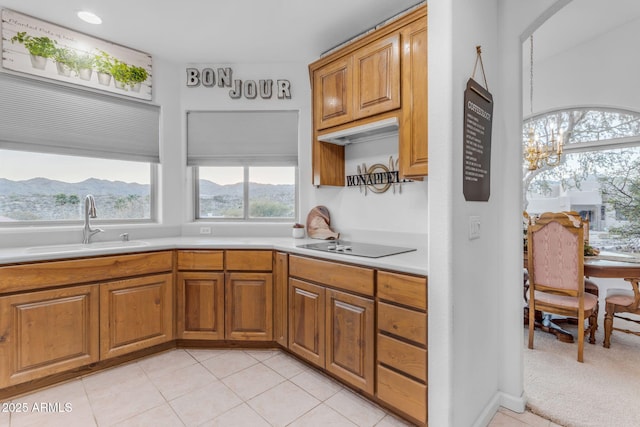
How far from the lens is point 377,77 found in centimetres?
226

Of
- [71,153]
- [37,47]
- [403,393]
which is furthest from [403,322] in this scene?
[37,47]

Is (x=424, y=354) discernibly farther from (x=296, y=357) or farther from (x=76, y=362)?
(x=76, y=362)

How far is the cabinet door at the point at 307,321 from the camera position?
2.21 metres

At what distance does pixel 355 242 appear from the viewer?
2.74 meters

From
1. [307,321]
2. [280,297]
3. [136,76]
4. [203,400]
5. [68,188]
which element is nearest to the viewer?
[203,400]

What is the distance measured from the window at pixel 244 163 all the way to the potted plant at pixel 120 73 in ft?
1.96

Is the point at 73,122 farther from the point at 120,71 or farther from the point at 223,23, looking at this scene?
the point at 223,23

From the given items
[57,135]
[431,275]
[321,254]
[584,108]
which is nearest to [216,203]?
[57,135]

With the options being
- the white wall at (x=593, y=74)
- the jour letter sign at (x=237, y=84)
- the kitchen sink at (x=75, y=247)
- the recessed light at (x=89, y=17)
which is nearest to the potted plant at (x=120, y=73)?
the recessed light at (x=89, y=17)

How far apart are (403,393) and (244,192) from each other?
96.1 inches

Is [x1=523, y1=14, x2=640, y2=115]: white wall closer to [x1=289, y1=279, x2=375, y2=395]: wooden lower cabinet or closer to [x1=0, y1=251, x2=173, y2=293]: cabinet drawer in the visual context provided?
[x1=289, y1=279, x2=375, y2=395]: wooden lower cabinet

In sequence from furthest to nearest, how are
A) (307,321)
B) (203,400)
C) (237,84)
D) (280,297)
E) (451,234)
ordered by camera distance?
1. (237,84)
2. (280,297)
3. (307,321)
4. (203,400)
5. (451,234)

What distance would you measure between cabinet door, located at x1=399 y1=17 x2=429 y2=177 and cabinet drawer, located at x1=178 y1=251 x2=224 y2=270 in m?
1.66

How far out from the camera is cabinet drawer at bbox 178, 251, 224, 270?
2.63 m
